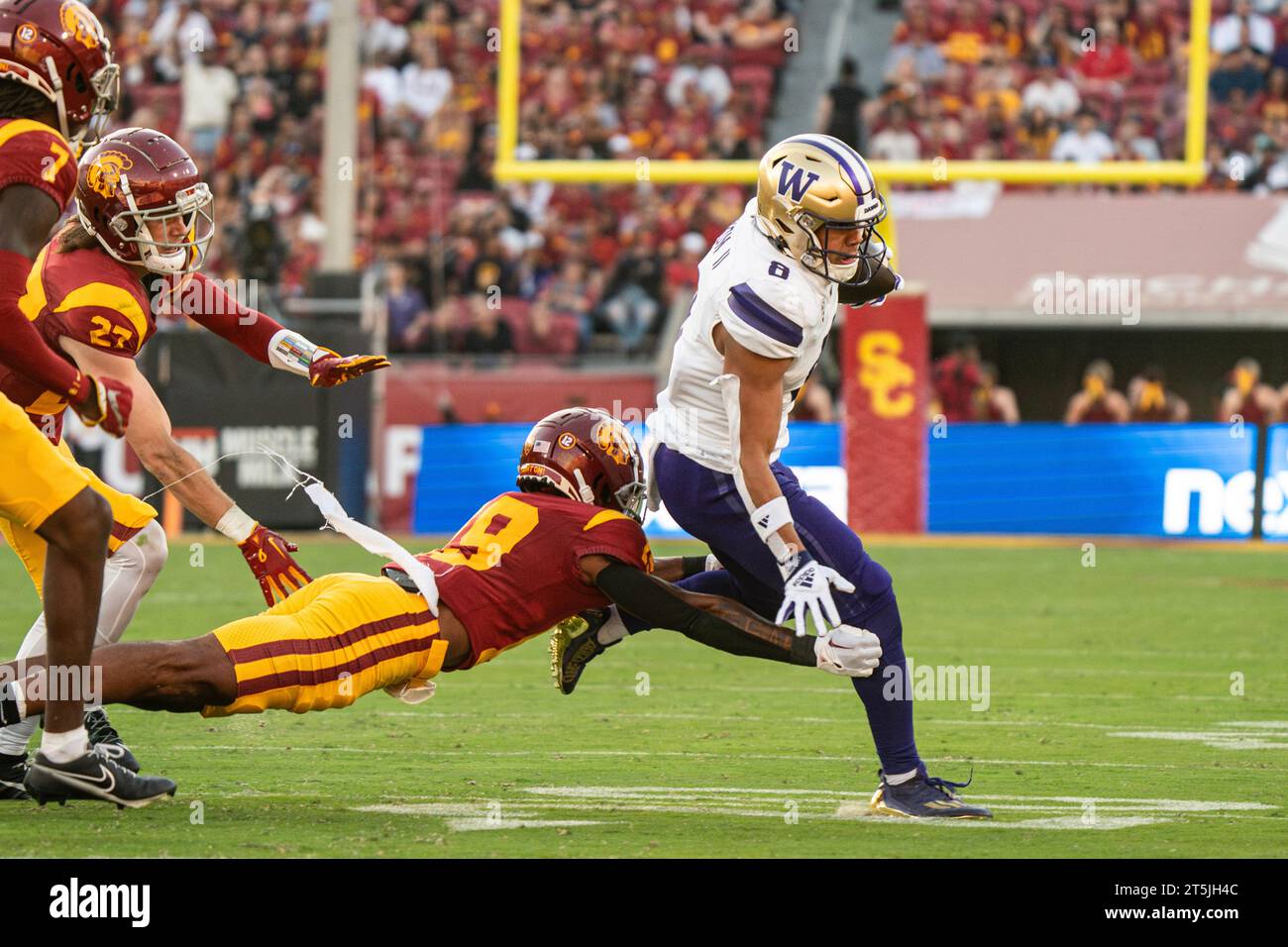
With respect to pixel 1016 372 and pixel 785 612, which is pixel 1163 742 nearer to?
pixel 785 612

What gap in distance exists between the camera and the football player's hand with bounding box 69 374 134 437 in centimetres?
479

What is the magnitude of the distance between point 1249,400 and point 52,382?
558 inches

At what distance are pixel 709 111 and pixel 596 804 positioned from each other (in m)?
→ 14.3

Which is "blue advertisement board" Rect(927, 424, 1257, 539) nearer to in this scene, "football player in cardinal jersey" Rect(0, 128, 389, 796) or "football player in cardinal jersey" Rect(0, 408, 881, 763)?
"football player in cardinal jersey" Rect(0, 408, 881, 763)

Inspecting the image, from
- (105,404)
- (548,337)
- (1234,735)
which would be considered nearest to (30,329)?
(105,404)

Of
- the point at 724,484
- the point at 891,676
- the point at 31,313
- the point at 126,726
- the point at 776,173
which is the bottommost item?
the point at 126,726

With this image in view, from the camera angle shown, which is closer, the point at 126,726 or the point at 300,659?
the point at 300,659

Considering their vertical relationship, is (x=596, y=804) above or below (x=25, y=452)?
below

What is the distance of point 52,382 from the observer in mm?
4742

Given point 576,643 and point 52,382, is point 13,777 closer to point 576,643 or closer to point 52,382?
point 52,382

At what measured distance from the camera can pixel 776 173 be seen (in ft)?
17.8

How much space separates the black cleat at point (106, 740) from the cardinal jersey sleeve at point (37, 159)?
153 cm
